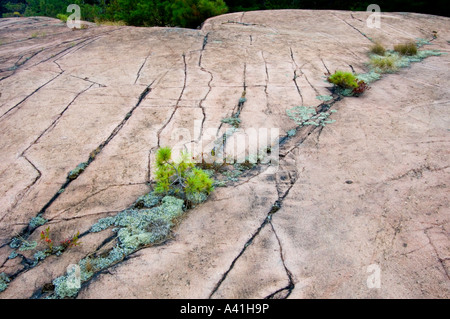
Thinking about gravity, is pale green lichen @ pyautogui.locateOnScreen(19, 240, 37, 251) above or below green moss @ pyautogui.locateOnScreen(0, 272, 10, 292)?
above

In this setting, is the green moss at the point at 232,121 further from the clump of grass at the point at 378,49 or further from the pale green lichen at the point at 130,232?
the clump of grass at the point at 378,49

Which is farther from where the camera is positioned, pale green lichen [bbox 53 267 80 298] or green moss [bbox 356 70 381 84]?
green moss [bbox 356 70 381 84]

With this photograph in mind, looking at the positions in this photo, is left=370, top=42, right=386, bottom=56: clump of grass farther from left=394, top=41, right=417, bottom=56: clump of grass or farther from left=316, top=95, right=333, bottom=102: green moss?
left=316, top=95, right=333, bottom=102: green moss

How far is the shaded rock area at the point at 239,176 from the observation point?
231 cm

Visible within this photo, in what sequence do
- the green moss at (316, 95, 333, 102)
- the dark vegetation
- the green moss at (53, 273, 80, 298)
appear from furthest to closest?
1. the dark vegetation
2. the green moss at (316, 95, 333, 102)
3. the green moss at (53, 273, 80, 298)

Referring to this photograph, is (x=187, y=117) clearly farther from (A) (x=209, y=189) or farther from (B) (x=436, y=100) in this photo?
(B) (x=436, y=100)

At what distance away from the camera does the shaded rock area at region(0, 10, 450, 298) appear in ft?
7.59

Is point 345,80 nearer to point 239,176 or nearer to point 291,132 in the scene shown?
point 291,132

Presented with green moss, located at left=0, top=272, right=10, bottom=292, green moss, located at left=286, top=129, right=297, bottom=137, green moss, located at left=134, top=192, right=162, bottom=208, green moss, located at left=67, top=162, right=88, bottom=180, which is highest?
green moss, located at left=286, top=129, right=297, bottom=137

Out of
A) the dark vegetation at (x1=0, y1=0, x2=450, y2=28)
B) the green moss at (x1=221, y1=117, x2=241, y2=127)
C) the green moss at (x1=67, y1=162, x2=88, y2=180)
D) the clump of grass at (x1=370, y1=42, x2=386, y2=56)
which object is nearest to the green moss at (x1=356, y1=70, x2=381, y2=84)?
the clump of grass at (x1=370, y1=42, x2=386, y2=56)

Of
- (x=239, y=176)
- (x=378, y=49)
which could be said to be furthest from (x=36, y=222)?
(x=378, y=49)

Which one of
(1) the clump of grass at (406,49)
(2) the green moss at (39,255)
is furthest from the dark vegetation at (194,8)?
(2) the green moss at (39,255)

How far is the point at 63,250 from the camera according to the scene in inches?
101
